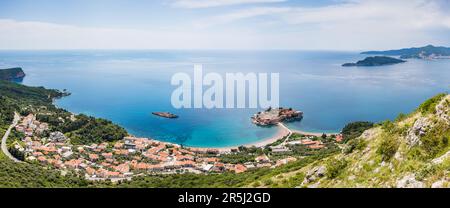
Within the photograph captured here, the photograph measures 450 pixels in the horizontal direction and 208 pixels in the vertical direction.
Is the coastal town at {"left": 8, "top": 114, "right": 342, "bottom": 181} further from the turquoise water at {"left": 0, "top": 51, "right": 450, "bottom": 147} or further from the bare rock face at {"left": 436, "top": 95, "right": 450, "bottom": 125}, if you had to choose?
the bare rock face at {"left": 436, "top": 95, "right": 450, "bottom": 125}

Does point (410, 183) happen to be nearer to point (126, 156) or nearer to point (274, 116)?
point (126, 156)

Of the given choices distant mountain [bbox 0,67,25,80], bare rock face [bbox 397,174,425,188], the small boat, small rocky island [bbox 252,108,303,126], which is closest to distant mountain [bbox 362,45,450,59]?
small rocky island [bbox 252,108,303,126]

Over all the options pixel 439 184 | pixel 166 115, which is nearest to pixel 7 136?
pixel 166 115

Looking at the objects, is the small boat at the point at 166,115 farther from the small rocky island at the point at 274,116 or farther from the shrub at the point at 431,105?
the shrub at the point at 431,105

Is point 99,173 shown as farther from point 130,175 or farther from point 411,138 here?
point 411,138

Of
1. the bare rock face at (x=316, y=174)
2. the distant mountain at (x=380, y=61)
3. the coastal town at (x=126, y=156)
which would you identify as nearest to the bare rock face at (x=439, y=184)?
the bare rock face at (x=316, y=174)
